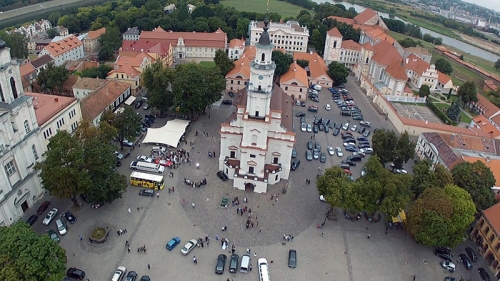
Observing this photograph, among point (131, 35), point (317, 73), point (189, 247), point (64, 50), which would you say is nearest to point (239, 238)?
point (189, 247)

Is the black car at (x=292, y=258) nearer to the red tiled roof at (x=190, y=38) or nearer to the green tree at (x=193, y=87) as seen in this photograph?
the green tree at (x=193, y=87)

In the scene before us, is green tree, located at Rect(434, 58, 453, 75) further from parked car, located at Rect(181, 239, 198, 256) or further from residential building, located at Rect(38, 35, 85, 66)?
residential building, located at Rect(38, 35, 85, 66)

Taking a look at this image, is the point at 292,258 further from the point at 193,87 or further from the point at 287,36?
the point at 287,36

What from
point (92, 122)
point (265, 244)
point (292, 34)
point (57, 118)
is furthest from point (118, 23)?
point (265, 244)

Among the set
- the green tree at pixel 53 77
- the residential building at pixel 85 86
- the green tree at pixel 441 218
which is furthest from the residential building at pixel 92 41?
the green tree at pixel 441 218

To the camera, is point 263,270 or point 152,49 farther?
point 152,49

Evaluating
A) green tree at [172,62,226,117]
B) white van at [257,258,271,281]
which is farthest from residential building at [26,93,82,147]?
white van at [257,258,271,281]

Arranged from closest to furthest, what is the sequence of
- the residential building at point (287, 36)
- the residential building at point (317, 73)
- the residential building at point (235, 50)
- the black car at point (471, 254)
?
1. the black car at point (471, 254)
2. the residential building at point (317, 73)
3. the residential building at point (235, 50)
4. the residential building at point (287, 36)
